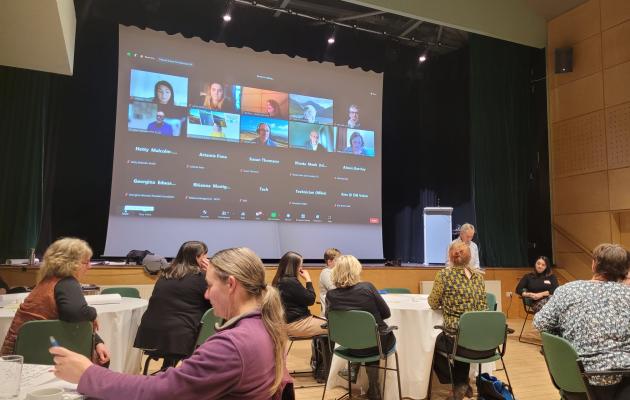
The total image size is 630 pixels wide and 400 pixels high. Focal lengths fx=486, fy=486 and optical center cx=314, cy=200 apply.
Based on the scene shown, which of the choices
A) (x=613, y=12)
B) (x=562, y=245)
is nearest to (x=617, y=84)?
(x=613, y=12)

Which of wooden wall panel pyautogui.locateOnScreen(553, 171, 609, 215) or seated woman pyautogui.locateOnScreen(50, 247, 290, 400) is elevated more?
wooden wall panel pyautogui.locateOnScreen(553, 171, 609, 215)

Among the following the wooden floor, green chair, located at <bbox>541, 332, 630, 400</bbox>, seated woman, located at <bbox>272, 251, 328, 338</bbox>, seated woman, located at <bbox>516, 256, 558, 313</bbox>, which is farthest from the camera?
seated woman, located at <bbox>516, 256, 558, 313</bbox>

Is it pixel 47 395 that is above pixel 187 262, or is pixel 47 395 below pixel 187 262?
below

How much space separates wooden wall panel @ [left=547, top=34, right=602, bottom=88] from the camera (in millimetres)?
8172

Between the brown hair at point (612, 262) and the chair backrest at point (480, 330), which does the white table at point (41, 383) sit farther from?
the chair backrest at point (480, 330)

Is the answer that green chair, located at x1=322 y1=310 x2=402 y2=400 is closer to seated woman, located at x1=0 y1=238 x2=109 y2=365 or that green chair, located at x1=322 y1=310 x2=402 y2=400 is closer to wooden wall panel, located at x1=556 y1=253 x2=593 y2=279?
seated woman, located at x1=0 y1=238 x2=109 y2=365

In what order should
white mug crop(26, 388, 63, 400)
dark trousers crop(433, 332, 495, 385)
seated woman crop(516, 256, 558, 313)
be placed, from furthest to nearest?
seated woman crop(516, 256, 558, 313), dark trousers crop(433, 332, 495, 385), white mug crop(26, 388, 63, 400)

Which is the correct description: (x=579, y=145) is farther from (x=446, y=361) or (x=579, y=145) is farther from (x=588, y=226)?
(x=446, y=361)

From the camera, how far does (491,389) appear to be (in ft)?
12.0

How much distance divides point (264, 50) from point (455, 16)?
3.25 m

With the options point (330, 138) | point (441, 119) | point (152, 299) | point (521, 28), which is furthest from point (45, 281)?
point (521, 28)

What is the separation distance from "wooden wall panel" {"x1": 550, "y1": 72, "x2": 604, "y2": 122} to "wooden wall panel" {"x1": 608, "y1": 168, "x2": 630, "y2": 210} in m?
1.15

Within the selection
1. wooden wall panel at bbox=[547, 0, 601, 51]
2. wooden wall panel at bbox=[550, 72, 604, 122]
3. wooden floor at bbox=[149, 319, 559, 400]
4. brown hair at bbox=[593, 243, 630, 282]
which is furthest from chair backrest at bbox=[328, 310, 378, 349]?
wooden wall panel at bbox=[547, 0, 601, 51]

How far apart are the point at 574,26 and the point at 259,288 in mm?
9221
